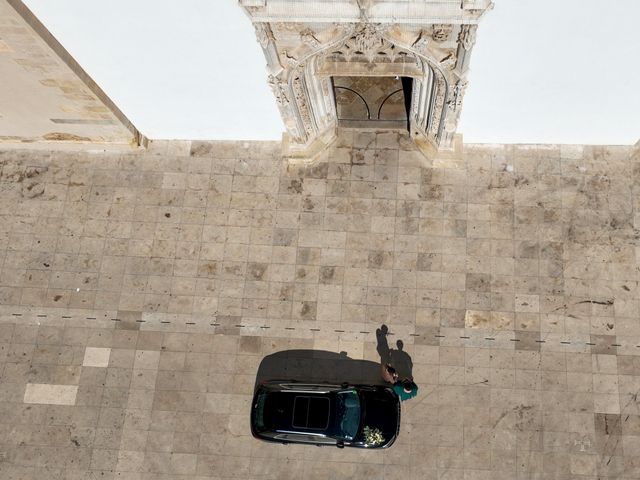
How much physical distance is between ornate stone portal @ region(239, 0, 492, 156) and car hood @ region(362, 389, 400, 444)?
21.7 feet

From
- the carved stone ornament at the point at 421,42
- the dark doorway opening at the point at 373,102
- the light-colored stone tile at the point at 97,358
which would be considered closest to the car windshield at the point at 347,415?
the light-colored stone tile at the point at 97,358

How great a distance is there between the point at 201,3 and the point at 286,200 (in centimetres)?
597

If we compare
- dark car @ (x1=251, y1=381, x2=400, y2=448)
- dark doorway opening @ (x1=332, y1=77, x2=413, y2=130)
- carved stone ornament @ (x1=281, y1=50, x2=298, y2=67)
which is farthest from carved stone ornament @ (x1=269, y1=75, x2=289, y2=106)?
dark car @ (x1=251, y1=381, x2=400, y2=448)

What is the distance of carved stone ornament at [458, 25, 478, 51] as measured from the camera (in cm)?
911

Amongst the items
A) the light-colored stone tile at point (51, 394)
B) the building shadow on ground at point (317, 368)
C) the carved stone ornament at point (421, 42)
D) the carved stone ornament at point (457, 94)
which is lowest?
the light-colored stone tile at point (51, 394)

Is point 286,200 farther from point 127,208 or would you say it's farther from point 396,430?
point 396,430

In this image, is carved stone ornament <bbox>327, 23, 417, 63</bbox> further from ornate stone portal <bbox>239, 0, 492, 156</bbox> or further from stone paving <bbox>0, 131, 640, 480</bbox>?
stone paving <bbox>0, 131, 640, 480</bbox>

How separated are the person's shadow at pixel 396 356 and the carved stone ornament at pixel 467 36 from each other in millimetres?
6974

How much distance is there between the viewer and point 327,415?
11.8 meters

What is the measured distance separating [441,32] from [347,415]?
8465 mm

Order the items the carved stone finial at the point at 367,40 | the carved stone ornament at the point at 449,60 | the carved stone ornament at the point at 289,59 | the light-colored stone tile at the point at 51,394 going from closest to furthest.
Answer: the carved stone finial at the point at 367,40 → the carved stone ornament at the point at 449,60 → the carved stone ornament at the point at 289,59 → the light-colored stone tile at the point at 51,394

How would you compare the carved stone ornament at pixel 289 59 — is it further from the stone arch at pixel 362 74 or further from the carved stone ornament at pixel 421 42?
the carved stone ornament at pixel 421 42

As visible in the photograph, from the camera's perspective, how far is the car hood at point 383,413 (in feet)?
39.1

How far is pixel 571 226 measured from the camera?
525 inches
